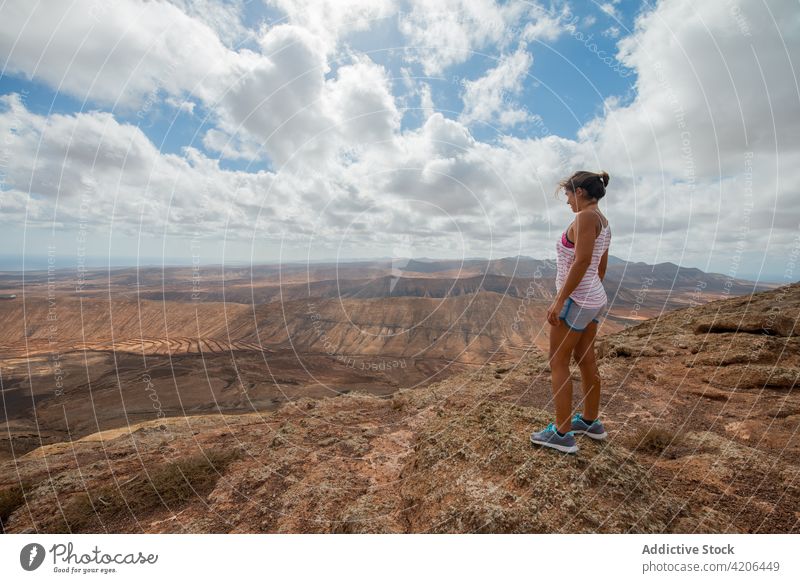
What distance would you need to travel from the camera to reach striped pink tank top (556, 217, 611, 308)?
11.5 ft

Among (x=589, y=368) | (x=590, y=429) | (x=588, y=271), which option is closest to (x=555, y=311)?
(x=588, y=271)

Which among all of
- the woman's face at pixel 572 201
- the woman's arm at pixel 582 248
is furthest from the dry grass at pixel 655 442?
the woman's face at pixel 572 201

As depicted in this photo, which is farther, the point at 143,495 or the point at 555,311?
the point at 143,495

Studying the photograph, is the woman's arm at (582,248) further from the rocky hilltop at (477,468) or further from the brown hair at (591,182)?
the rocky hilltop at (477,468)

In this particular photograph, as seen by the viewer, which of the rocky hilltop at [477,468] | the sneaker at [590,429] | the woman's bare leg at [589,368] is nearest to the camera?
the rocky hilltop at [477,468]

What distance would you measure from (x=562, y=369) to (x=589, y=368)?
1.56ft

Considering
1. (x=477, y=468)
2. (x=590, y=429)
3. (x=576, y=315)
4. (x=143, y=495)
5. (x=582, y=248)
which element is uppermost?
(x=582, y=248)

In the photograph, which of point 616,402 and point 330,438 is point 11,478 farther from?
point 616,402

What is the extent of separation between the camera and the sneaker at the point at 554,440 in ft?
11.8

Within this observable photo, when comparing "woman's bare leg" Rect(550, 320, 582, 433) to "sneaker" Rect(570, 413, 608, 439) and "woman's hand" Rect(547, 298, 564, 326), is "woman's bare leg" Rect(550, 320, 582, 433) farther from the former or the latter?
"sneaker" Rect(570, 413, 608, 439)

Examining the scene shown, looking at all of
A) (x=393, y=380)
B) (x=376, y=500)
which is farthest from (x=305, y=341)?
(x=376, y=500)
